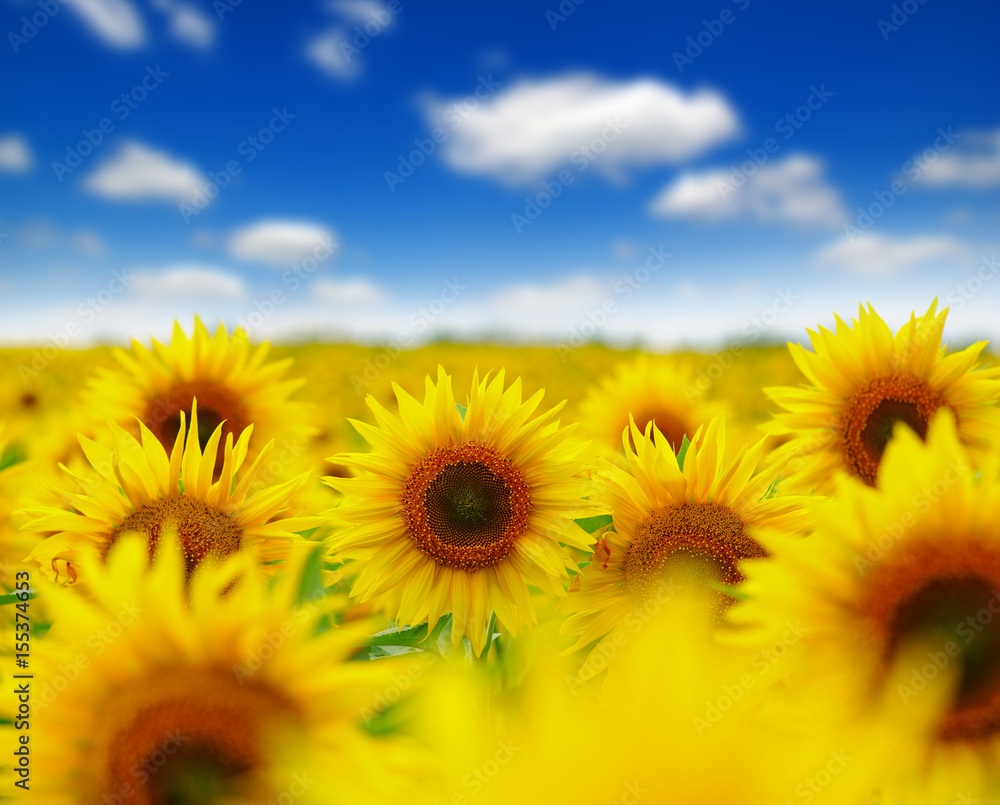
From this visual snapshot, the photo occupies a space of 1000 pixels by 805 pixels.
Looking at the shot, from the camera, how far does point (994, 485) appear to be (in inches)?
36.2

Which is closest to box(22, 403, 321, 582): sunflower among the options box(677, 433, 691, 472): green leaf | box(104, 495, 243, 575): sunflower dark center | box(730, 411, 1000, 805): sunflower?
box(104, 495, 243, 575): sunflower dark center

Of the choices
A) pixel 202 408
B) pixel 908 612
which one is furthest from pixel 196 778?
pixel 202 408

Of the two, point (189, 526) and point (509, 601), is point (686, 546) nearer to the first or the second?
point (509, 601)

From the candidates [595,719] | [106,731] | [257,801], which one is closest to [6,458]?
[106,731]

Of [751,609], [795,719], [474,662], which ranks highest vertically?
[751,609]

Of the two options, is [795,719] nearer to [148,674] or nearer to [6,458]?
[148,674]

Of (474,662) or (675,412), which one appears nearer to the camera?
(474,662)

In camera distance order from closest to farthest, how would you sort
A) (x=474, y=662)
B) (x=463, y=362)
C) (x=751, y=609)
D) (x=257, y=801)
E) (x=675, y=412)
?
(x=257, y=801) < (x=751, y=609) < (x=474, y=662) < (x=675, y=412) < (x=463, y=362)

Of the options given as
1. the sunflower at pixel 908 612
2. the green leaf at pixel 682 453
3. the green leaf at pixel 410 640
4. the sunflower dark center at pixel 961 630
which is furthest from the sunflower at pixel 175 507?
the sunflower dark center at pixel 961 630

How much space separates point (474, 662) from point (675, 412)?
206cm

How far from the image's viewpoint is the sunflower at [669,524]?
1417 mm

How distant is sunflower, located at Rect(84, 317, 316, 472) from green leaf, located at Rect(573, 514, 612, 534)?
1186 mm

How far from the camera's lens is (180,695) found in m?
0.89

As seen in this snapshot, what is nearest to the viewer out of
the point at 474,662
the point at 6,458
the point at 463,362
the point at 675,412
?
the point at 474,662
